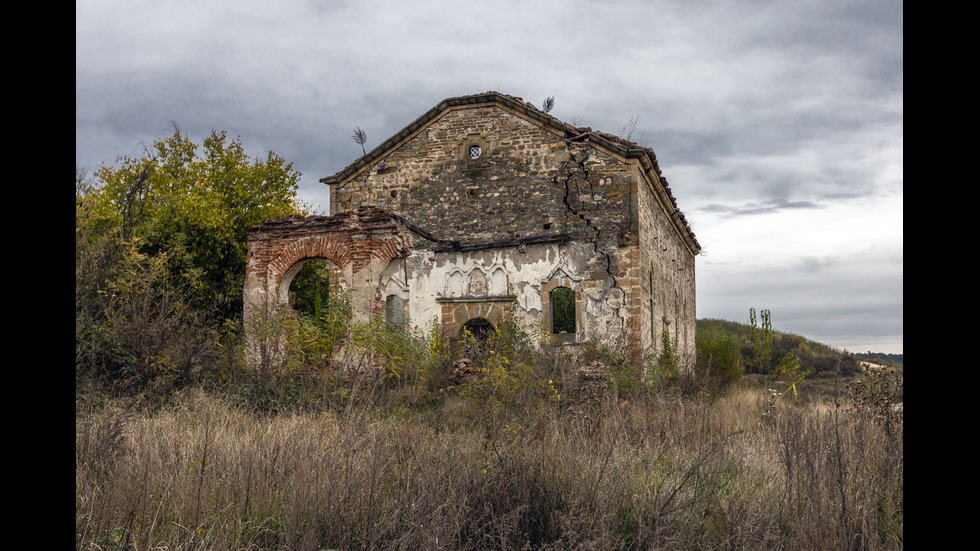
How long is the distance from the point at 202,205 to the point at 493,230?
8.78m

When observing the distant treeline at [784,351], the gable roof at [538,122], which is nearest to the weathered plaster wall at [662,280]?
the gable roof at [538,122]

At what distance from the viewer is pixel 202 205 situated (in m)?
18.7

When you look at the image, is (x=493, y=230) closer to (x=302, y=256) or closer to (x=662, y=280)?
(x=302, y=256)

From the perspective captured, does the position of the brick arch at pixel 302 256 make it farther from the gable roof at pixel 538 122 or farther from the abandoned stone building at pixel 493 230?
the gable roof at pixel 538 122

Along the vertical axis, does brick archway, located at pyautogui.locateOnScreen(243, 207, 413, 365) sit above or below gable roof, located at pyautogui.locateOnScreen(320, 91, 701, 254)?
below

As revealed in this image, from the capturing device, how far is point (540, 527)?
13.0 ft

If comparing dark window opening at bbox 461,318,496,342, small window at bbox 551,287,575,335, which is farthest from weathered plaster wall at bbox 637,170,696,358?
dark window opening at bbox 461,318,496,342

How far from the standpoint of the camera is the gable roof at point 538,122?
15.7 meters

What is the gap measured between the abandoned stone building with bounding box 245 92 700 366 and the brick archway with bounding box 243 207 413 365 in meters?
0.03

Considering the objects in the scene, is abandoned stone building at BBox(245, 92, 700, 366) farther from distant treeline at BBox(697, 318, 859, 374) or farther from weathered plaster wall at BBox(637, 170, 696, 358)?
distant treeline at BBox(697, 318, 859, 374)

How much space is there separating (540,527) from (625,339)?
11143mm

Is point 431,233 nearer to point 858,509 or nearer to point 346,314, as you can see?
point 346,314

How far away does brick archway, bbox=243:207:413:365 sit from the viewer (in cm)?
1286
